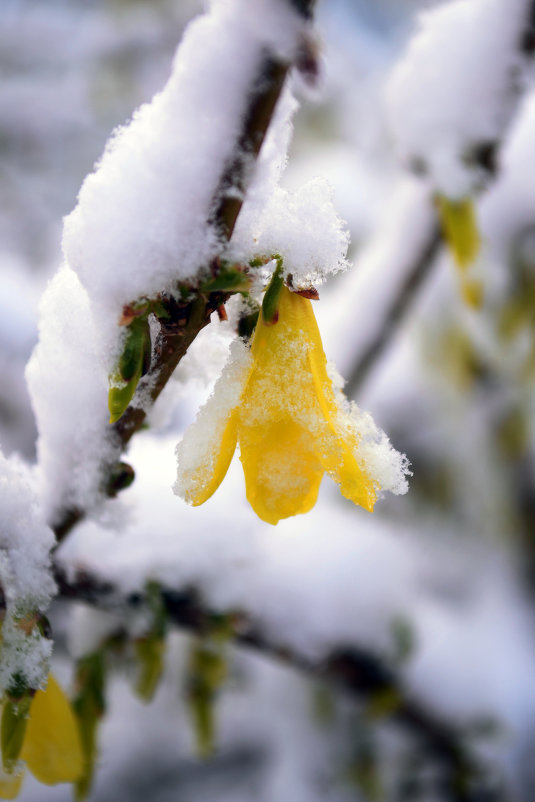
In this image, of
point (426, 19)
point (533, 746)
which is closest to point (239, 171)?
point (426, 19)

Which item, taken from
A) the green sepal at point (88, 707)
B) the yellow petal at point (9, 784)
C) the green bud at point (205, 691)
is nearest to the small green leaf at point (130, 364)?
the yellow petal at point (9, 784)

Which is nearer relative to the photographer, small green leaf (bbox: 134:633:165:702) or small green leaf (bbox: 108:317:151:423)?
small green leaf (bbox: 108:317:151:423)

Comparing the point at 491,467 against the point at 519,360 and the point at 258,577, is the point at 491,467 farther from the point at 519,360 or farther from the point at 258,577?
the point at 258,577

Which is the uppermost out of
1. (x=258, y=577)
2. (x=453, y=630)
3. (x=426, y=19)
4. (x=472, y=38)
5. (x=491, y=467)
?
(x=491, y=467)

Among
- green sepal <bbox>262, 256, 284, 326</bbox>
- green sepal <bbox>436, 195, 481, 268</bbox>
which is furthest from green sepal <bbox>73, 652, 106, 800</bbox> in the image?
green sepal <bbox>436, 195, 481, 268</bbox>

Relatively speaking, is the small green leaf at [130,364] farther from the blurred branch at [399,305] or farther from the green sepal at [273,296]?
the blurred branch at [399,305]

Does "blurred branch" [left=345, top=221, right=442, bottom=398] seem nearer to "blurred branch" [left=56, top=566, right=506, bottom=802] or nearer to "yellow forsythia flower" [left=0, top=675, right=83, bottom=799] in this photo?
"blurred branch" [left=56, top=566, right=506, bottom=802]

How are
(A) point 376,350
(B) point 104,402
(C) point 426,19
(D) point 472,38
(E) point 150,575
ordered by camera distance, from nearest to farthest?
(B) point 104,402 → (E) point 150,575 → (D) point 472,38 → (C) point 426,19 → (A) point 376,350
